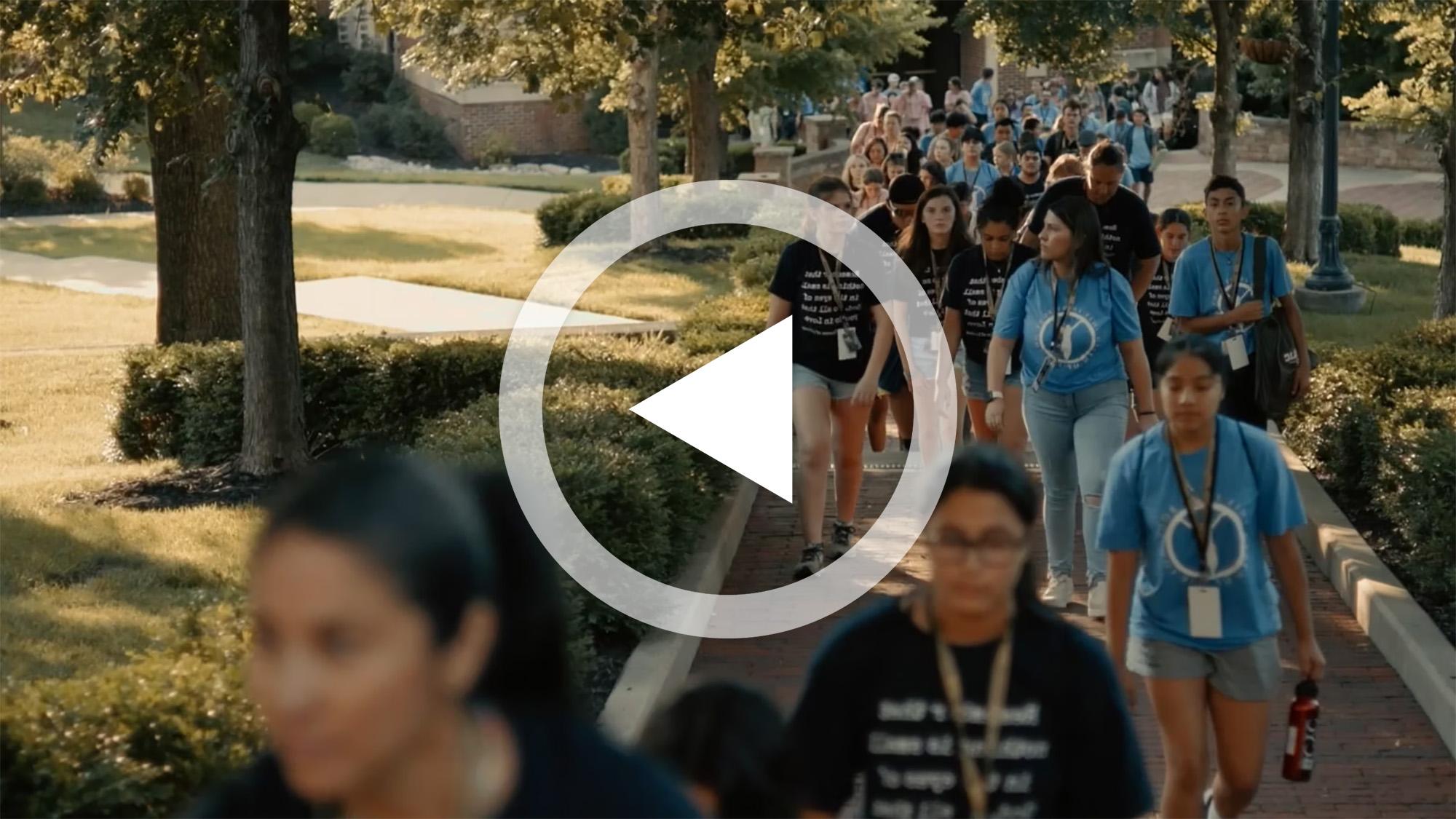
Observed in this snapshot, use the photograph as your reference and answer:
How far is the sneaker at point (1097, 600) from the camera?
340 inches

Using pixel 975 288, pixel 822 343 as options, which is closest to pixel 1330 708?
pixel 975 288

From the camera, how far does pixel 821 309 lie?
960 cm

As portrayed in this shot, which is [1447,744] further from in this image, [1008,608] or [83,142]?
[83,142]

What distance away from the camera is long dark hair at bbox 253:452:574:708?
5.26 ft

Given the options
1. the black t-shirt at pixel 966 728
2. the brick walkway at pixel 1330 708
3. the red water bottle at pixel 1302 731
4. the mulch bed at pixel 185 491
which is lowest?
the brick walkway at pixel 1330 708

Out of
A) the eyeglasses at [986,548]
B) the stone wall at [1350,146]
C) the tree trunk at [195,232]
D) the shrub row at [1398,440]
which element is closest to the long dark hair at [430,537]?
the eyeglasses at [986,548]

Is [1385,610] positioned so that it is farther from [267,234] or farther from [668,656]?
[267,234]

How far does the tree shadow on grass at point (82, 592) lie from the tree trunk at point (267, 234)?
131 cm

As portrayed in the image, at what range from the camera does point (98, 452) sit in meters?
14.3

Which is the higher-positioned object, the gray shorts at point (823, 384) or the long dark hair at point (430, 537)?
the long dark hair at point (430, 537)

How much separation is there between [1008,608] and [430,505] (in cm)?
210

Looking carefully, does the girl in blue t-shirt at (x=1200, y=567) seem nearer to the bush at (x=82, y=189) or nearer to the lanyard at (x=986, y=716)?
the lanyard at (x=986, y=716)

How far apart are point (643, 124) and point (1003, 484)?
886 inches

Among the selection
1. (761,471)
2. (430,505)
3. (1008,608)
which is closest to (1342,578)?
(761,471)
